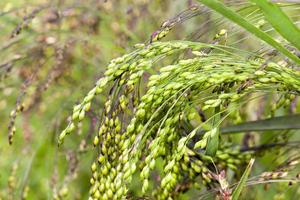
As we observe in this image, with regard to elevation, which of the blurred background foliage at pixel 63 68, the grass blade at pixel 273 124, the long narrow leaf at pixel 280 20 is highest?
the long narrow leaf at pixel 280 20

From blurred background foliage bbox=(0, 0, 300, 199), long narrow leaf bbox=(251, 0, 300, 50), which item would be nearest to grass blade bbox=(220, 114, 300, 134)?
long narrow leaf bbox=(251, 0, 300, 50)

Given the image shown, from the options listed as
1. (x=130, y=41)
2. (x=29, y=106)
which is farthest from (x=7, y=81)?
(x=130, y=41)

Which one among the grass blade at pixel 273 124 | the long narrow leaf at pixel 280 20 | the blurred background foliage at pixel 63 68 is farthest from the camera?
the blurred background foliage at pixel 63 68

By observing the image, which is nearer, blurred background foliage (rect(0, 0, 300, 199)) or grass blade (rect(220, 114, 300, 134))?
Result: grass blade (rect(220, 114, 300, 134))

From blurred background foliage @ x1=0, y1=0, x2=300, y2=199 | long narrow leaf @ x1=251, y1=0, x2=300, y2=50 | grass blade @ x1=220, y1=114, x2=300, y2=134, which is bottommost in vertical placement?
blurred background foliage @ x1=0, y1=0, x2=300, y2=199

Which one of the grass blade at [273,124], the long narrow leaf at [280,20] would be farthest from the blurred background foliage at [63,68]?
the long narrow leaf at [280,20]

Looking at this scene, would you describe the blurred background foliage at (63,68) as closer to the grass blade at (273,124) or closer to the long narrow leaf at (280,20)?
the grass blade at (273,124)

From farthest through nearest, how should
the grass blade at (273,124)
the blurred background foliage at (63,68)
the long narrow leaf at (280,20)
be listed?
1. the blurred background foliage at (63,68)
2. the grass blade at (273,124)
3. the long narrow leaf at (280,20)

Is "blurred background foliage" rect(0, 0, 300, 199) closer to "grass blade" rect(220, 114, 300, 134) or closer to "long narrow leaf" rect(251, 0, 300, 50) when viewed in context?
"grass blade" rect(220, 114, 300, 134)

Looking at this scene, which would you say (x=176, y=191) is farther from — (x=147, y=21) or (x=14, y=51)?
(x=147, y=21)

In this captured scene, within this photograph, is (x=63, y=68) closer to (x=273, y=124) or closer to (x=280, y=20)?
(x=273, y=124)
